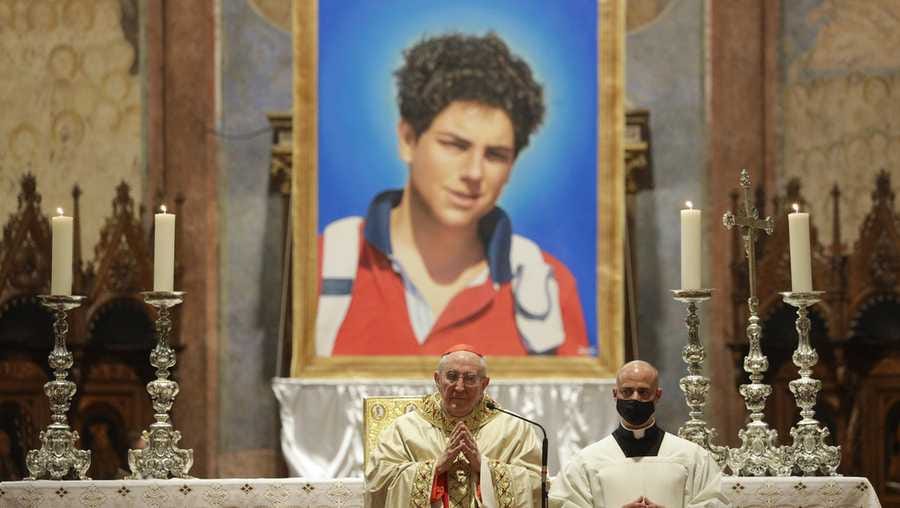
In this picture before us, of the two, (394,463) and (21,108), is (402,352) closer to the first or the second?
(21,108)

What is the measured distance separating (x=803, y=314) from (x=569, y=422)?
338cm

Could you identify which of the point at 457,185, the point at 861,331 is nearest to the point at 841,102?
the point at 861,331

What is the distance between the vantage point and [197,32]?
10891 millimetres

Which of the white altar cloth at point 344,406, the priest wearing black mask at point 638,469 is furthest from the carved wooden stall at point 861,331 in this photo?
the priest wearing black mask at point 638,469

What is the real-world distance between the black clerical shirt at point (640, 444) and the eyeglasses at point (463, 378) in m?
0.66

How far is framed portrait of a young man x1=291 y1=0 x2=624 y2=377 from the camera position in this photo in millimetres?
10195

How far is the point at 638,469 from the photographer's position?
19.8ft

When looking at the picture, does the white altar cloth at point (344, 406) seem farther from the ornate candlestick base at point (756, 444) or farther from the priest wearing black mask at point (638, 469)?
the priest wearing black mask at point (638, 469)

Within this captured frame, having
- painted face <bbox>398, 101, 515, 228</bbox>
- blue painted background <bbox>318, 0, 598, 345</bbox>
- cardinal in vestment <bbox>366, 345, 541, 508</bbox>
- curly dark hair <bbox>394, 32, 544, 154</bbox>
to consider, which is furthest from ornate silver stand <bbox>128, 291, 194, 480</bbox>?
curly dark hair <bbox>394, 32, 544, 154</bbox>

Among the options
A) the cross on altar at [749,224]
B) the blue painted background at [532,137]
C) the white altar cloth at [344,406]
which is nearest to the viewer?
the cross on altar at [749,224]

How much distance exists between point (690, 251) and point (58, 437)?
297cm

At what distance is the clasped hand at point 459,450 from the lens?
5871 millimetres

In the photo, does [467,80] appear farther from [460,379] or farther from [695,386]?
[460,379]

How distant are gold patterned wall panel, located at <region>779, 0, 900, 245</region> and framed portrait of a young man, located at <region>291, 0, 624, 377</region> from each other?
56.2 inches
